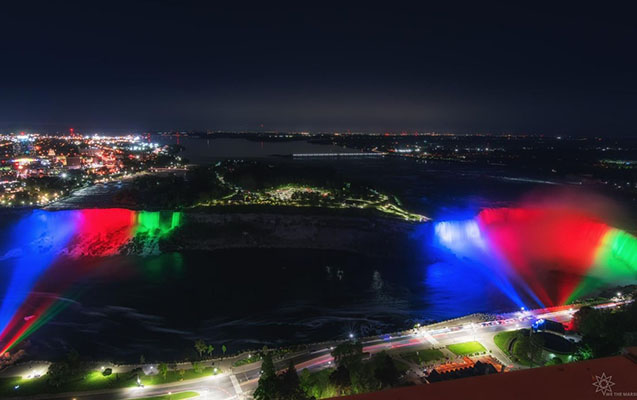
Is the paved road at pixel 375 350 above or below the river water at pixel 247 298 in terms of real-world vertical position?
above

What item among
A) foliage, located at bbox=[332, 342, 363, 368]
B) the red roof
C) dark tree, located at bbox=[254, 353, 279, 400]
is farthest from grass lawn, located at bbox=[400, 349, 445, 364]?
the red roof

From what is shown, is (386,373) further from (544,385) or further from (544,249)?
(544,249)

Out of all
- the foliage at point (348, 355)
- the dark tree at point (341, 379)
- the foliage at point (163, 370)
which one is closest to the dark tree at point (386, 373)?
the foliage at point (348, 355)

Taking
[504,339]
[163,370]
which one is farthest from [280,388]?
[504,339]

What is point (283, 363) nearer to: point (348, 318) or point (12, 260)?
point (348, 318)

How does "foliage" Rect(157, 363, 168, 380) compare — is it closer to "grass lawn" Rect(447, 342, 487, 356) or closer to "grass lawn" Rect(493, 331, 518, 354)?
"grass lawn" Rect(447, 342, 487, 356)

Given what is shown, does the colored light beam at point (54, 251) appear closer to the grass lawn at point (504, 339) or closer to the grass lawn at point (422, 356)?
the grass lawn at point (422, 356)
